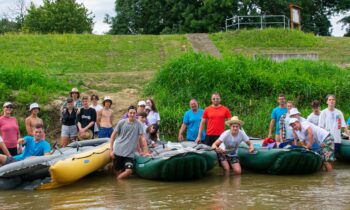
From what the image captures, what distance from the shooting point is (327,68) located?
59.6 feet

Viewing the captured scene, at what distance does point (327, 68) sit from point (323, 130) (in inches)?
323

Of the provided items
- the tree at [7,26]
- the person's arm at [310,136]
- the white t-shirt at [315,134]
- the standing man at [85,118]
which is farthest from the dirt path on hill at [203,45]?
the tree at [7,26]

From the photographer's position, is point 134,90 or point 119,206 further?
point 134,90

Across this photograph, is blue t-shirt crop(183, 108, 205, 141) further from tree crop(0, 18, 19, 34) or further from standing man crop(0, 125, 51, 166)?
tree crop(0, 18, 19, 34)

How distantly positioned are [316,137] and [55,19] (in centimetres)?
3435

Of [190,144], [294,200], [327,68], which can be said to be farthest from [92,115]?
[327,68]

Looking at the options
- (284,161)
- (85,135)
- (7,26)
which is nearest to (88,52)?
(85,135)

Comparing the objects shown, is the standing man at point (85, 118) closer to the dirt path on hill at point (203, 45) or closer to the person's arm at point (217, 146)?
the person's arm at point (217, 146)

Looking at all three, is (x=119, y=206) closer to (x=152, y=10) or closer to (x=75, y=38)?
(x=75, y=38)

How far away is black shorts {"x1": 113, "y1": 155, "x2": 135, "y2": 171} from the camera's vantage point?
9.87 m

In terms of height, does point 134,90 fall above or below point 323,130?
above

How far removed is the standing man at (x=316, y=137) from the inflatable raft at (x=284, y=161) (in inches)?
11.5

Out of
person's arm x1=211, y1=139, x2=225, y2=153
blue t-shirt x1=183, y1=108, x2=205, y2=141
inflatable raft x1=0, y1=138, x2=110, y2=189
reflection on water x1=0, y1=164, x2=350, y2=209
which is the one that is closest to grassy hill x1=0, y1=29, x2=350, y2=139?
blue t-shirt x1=183, y1=108, x2=205, y2=141

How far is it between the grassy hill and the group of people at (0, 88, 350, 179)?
260cm
